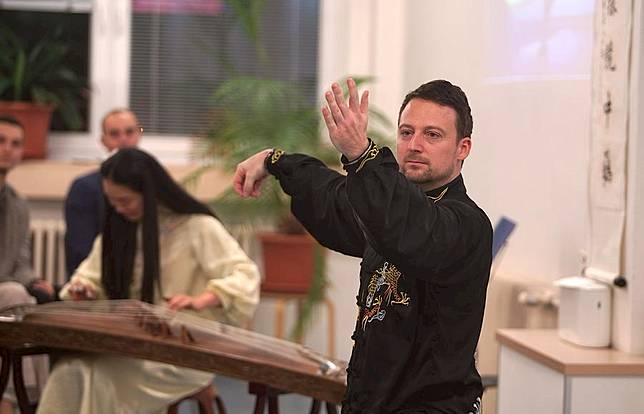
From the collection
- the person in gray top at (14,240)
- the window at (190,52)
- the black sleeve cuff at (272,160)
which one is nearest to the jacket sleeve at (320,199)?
the black sleeve cuff at (272,160)

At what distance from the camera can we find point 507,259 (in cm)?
559

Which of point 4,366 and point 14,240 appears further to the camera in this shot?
point 14,240

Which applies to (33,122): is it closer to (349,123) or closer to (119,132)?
(119,132)

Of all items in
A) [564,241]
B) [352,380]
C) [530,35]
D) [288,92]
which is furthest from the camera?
[288,92]

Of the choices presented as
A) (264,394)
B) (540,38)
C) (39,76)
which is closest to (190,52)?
(39,76)

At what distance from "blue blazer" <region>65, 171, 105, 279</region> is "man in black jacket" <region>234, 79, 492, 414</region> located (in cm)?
339

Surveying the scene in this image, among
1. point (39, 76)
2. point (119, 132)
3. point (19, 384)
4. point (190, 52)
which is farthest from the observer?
point (190, 52)

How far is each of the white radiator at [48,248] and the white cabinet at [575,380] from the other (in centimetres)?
367

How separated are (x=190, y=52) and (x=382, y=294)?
514 cm

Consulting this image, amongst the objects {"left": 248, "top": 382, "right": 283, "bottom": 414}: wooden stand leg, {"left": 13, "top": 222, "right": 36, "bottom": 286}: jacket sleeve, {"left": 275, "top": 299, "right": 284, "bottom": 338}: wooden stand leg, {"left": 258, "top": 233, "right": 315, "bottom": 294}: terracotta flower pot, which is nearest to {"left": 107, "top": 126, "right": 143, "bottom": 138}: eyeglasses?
{"left": 13, "top": 222, "right": 36, "bottom": 286}: jacket sleeve

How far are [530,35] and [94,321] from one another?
8.00 ft

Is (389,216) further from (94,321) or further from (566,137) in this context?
(566,137)

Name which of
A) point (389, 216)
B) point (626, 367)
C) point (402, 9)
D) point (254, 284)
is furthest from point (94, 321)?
point (402, 9)

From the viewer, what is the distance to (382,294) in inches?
93.7
